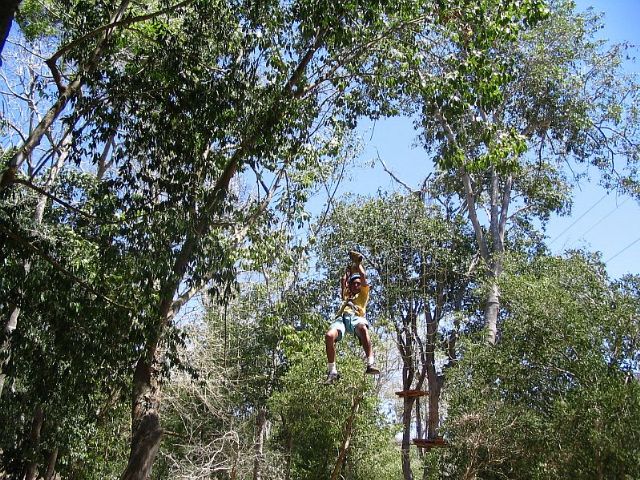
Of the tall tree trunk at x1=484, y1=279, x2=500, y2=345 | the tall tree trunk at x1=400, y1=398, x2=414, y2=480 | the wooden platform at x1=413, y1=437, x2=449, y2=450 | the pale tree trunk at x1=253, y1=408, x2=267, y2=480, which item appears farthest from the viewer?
the tall tree trunk at x1=400, y1=398, x2=414, y2=480

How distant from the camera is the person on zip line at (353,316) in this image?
573 centimetres

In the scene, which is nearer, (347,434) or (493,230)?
(347,434)

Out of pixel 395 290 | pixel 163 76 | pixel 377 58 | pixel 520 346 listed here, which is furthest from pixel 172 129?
pixel 395 290

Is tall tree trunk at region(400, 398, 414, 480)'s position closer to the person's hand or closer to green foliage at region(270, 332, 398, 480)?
green foliage at region(270, 332, 398, 480)

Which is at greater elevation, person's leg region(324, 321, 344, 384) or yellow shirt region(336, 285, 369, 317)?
yellow shirt region(336, 285, 369, 317)

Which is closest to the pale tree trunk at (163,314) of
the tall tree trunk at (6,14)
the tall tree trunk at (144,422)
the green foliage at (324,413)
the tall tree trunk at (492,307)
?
the tall tree trunk at (144,422)

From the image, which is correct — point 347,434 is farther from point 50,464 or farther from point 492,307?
point 50,464

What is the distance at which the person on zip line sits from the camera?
573 centimetres

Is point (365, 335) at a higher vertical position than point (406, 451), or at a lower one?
lower

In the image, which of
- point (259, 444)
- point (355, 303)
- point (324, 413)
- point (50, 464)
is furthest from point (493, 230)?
point (50, 464)

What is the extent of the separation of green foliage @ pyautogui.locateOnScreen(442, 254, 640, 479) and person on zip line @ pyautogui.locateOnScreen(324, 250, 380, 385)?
350cm

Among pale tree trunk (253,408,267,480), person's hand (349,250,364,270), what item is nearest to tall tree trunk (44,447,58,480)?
pale tree trunk (253,408,267,480)

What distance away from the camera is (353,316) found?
229 inches

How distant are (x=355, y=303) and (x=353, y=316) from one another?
13cm
